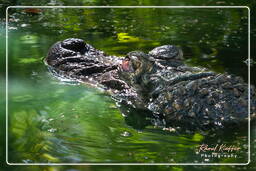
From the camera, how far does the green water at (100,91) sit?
550 centimetres

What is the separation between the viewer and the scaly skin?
611cm

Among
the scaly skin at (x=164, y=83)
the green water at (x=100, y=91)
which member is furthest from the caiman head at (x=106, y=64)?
the green water at (x=100, y=91)

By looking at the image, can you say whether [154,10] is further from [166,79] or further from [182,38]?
[166,79]

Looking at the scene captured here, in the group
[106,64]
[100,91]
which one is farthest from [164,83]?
[106,64]

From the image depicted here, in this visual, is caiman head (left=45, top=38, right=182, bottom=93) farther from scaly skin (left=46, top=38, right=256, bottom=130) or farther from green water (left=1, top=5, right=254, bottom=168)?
green water (left=1, top=5, right=254, bottom=168)

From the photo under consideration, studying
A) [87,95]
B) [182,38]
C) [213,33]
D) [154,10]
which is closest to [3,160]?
[87,95]

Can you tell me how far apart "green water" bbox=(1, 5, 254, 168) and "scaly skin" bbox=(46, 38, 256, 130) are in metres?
0.21

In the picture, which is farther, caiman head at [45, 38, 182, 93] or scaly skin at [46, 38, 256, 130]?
caiman head at [45, 38, 182, 93]

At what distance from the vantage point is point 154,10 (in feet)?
40.0

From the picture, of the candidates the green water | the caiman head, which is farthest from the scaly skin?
the green water

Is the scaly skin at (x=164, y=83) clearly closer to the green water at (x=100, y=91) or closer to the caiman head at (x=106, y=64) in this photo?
the caiman head at (x=106, y=64)


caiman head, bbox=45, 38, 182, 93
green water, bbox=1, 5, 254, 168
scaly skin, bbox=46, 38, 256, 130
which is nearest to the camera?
green water, bbox=1, 5, 254, 168

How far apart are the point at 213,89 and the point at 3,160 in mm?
2413

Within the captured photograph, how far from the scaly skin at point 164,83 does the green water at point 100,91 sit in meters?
0.21
